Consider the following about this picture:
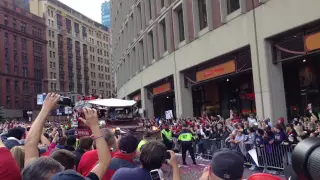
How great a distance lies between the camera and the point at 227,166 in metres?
2.62

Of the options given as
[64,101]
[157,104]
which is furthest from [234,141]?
[157,104]

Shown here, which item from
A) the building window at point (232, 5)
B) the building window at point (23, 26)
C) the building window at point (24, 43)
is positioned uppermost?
the building window at point (23, 26)

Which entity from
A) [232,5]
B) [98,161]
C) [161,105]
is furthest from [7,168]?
[161,105]

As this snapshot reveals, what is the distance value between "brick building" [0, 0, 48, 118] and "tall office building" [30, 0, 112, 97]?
15.5ft

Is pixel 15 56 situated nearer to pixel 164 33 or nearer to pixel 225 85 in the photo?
pixel 164 33

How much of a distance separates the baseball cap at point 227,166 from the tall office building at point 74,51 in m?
82.4

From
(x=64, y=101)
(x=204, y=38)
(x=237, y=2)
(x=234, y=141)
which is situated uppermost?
(x=237, y=2)

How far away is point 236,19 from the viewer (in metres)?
20.2

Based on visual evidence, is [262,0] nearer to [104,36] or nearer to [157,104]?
[157,104]

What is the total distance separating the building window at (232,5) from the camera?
21286 millimetres

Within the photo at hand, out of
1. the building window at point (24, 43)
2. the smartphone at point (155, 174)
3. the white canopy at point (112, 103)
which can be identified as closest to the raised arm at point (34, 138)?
the smartphone at point (155, 174)

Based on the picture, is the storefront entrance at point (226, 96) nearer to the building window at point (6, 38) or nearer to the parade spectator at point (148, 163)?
the parade spectator at point (148, 163)

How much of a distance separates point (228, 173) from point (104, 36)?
4948 inches

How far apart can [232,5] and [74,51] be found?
285ft
